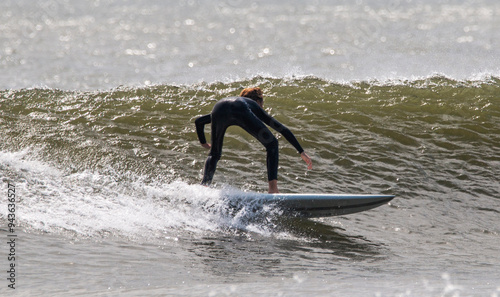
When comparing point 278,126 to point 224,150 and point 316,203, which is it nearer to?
point 316,203

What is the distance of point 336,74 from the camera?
68.8 feet

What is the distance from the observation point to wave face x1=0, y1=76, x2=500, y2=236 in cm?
695

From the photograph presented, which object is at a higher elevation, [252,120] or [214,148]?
[252,120]

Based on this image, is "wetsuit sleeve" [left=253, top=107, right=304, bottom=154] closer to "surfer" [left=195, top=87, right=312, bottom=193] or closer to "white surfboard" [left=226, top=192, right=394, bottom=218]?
"surfer" [left=195, top=87, right=312, bottom=193]

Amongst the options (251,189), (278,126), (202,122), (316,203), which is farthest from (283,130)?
(251,189)

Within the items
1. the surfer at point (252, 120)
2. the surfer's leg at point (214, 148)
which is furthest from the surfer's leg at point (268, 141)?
the surfer's leg at point (214, 148)

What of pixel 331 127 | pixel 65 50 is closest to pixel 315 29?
pixel 65 50

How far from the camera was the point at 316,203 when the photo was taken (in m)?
6.55

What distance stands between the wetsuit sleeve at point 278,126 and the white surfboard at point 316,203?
615 mm

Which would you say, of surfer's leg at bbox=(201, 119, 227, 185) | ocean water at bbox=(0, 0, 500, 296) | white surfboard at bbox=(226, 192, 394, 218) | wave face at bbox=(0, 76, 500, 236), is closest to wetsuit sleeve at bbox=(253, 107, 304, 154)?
surfer's leg at bbox=(201, 119, 227, 185)

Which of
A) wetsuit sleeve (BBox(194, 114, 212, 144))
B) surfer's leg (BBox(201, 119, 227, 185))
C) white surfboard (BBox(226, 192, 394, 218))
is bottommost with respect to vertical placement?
white surfboard (BBox(226, 192, 394, 218))

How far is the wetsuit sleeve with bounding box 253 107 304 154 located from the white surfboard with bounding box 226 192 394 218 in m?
0.61

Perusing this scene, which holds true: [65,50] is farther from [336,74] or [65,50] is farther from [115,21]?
[336,74]

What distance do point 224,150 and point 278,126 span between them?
3.13 metres
